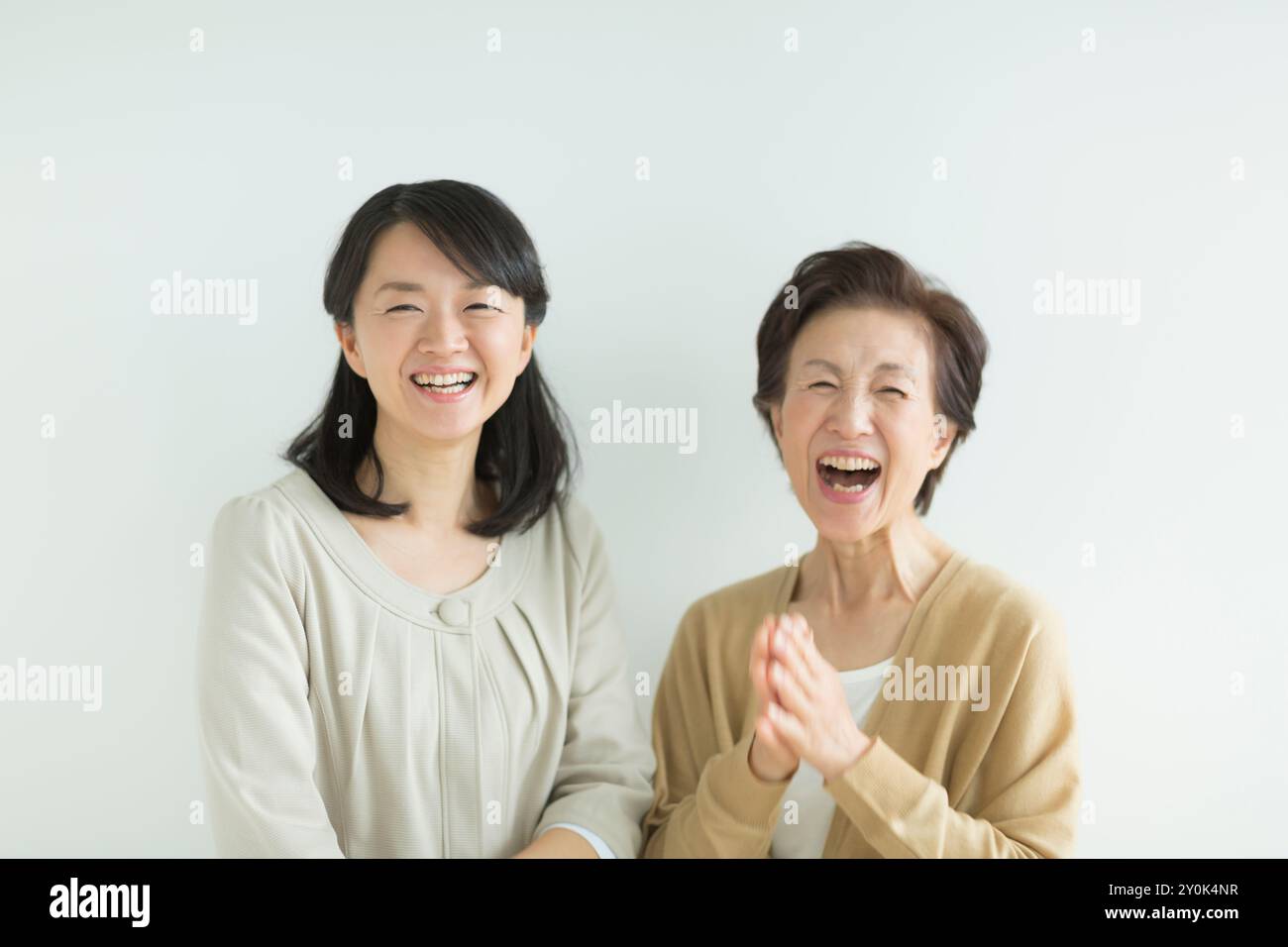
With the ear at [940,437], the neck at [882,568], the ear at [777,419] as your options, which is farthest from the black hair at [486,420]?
the ear at [940,437]

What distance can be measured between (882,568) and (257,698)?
0.78m

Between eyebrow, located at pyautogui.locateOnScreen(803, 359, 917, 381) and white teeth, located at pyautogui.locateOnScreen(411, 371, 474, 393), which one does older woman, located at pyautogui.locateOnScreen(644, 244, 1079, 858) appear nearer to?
eyebrow, located at pyautogui.locateOnScreen(803, 359, 917, 381)

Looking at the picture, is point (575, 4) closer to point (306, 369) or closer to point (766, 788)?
point (306, 369)

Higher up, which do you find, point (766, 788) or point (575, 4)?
point (575, 4)

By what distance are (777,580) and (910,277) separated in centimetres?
44

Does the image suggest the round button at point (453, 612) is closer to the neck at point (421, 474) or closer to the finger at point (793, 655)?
the neck at point (421, 474)

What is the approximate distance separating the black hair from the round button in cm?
11

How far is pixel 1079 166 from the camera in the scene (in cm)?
174

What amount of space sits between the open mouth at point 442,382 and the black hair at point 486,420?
12 centimetres

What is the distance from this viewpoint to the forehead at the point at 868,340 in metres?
1.49

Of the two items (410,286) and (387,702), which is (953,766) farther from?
(410,286)
